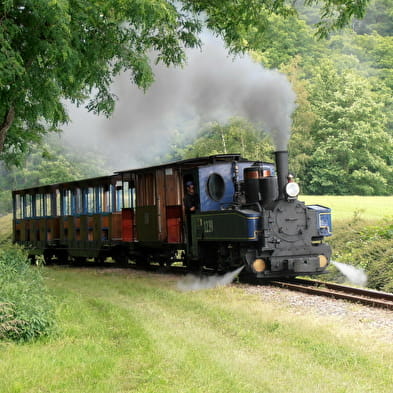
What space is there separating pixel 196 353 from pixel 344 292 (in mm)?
5373

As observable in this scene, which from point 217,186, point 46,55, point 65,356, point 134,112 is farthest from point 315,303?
point 134,112

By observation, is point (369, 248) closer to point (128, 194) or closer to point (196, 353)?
point (128, 194)

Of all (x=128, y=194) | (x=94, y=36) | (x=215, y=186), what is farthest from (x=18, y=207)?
(x=94, y=36)

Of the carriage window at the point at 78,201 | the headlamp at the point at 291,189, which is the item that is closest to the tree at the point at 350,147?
the carriage window at the point at 78,201

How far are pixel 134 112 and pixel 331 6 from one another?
14.7 meters

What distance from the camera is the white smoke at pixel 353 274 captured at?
507 inches

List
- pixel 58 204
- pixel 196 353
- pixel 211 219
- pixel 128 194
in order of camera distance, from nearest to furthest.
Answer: pixel 196 353 < pixel 211 219 < pixel 128 194 < pixel 58 204

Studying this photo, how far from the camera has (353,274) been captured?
13008 mm

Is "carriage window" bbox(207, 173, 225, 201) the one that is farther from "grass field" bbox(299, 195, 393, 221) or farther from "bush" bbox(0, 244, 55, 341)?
"grass field" bbox(299, 195, 393, 221)

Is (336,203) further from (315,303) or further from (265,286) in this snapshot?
(315,303)

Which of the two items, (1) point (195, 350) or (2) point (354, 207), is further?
(2) point (354, 207)

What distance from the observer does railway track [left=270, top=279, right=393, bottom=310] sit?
30.5 ft

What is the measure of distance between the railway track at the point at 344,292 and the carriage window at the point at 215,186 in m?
2.18

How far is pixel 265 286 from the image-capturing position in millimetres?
11438
